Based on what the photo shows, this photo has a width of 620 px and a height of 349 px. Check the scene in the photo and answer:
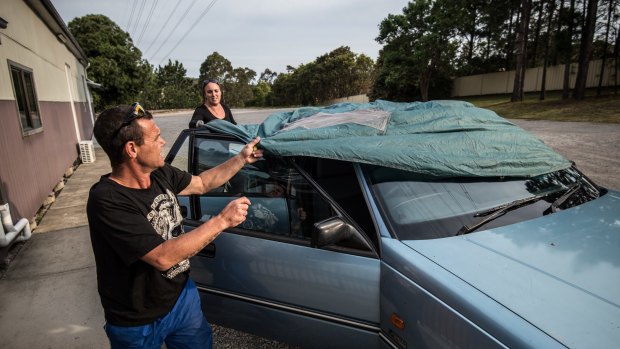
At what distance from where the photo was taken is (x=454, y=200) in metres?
1.86

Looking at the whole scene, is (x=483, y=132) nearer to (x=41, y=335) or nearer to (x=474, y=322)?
(x=474, y=322)

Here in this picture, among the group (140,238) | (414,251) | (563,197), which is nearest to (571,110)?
(563,197)

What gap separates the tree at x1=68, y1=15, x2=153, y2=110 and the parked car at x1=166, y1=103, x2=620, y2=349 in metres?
26.5

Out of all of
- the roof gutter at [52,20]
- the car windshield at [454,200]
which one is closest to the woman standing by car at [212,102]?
the car windshield at [454,200]

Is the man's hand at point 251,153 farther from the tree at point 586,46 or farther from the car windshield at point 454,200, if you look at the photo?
the tree at point 586,46

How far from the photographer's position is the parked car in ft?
4.12

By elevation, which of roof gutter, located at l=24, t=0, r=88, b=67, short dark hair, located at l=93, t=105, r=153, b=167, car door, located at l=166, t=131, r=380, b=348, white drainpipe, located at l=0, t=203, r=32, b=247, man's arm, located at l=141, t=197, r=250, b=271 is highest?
roof gutter, located at l=24, t=0, r=88, b=67

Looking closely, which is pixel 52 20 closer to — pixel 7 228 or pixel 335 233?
pixel 7 228

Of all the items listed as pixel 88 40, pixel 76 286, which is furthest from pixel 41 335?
pixel 88 40

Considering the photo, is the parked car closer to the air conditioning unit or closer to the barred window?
the barred window

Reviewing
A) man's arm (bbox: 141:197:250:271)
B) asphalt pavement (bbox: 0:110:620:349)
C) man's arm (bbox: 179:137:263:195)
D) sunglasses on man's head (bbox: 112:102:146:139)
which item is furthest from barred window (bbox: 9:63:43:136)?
man's arm (bbox: 141:197:250:271)

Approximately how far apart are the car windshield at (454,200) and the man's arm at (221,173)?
732 millimetres

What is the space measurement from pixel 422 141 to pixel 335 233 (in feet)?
2.62

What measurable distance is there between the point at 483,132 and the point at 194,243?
1.83 m
